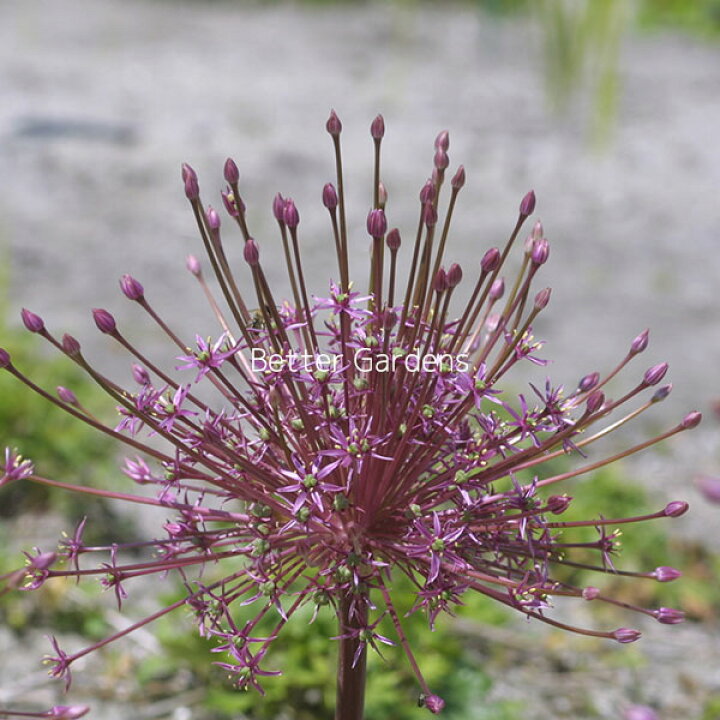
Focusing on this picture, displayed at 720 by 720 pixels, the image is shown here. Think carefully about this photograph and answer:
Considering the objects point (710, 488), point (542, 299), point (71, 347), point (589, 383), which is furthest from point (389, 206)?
point (710, 488)

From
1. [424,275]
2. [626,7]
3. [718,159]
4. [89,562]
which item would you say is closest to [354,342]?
[424,275]

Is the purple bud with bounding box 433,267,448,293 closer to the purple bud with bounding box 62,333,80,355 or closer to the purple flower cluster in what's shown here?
the purple flower cluster

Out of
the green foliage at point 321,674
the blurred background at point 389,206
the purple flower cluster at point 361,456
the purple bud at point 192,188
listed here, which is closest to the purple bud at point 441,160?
the purple flower cluster at point 361,456

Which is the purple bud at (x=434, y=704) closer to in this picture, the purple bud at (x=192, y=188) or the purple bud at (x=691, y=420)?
the purple bud at (x=691, y=420)

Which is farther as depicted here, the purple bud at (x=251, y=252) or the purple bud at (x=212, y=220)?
the purple bud at (x=212, y=220)

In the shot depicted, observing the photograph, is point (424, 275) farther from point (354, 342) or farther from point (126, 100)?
point (126, 100)

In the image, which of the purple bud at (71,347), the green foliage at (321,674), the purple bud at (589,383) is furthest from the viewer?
the green foliage at (321,674)
